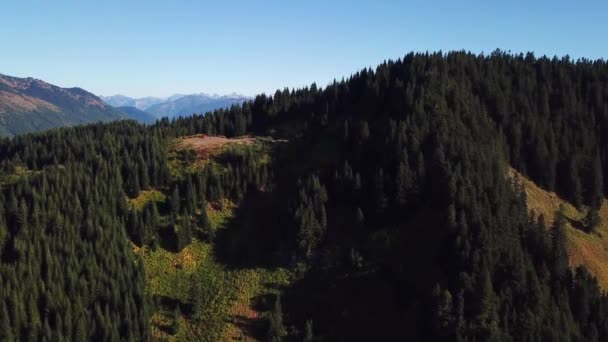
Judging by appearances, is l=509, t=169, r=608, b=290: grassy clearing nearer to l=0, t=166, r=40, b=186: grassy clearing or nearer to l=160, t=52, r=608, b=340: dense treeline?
l=160, t=52, r=608, b=340: dense treeline

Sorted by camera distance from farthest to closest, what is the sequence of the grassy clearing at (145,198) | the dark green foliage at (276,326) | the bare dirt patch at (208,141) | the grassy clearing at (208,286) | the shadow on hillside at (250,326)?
the bare dirt patch at (208,141), the grassy clearing at (145,198), the grassy clearing at (208,286), the shadow on hillside at (250,326), the dark green foliage at (276,326)

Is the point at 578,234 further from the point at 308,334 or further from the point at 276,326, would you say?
the point at 276,326

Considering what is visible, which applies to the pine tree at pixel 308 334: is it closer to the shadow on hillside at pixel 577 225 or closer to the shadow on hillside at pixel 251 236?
the shadow on hillside at pixel 251 236

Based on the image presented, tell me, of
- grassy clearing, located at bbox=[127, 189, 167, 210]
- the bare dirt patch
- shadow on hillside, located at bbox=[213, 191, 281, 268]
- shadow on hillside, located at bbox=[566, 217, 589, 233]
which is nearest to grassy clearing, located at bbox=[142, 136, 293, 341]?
grassy clearing, located at bbox=[127, 189, 167, 210]

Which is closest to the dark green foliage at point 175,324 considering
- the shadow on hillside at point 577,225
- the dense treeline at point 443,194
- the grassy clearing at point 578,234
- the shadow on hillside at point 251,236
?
the shadow on hillside at point 251,236

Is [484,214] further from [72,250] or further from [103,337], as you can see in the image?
[72,250]

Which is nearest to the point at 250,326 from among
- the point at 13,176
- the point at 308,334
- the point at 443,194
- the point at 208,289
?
the point at 308,334
